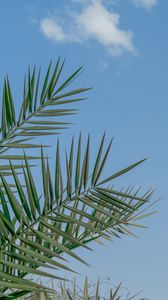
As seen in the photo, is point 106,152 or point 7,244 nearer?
point 7,244

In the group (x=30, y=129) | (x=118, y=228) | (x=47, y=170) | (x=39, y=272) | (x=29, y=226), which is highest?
(x=30, y=129)

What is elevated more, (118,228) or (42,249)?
(118,228)

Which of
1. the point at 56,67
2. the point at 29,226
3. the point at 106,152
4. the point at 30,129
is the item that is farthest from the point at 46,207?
the point at 56,67

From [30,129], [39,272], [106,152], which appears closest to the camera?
[39,272]

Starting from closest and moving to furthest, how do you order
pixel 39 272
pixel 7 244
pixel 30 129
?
1. pixel 39 272
2. pixel 7 244
3. pixel 30 129

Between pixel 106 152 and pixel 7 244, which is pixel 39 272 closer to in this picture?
pixel 7 244

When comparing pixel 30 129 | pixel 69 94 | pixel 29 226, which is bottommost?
pixel 29 226

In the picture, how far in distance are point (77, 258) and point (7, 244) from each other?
0.46 feet

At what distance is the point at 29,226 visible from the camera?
1095mm

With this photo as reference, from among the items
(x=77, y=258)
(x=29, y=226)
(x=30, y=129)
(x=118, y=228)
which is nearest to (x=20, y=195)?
(x=29, y=226)

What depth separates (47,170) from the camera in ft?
3.71

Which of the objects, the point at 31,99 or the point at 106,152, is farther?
the point at 31,99

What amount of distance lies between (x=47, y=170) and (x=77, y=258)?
20 centimetres

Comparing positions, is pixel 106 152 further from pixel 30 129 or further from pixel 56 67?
pixel 56 67
